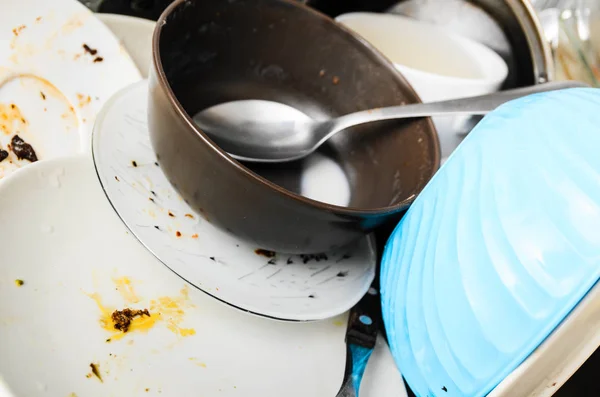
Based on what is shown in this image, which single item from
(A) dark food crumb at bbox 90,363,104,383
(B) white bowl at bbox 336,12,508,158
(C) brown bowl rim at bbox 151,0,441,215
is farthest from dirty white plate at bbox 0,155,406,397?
(B) white bowl at bbox 336,12,508,158

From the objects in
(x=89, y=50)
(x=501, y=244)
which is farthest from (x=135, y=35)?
(x=501, y=244)

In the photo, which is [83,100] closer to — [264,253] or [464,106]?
[264,253]

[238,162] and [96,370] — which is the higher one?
[238,162]

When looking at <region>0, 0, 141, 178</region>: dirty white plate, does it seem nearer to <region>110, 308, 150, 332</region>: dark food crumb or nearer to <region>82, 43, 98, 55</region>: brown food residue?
<region>82, 43, 98, 55</region>: brown food residue

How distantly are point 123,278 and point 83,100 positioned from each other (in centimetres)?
18

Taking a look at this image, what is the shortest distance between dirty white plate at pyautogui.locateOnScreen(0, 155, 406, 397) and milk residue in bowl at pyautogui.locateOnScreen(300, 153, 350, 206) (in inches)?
4.6

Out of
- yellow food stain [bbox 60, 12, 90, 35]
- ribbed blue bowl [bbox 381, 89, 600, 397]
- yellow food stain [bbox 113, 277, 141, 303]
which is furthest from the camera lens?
yellow food stain [bbox 60, 12, 90, 35]

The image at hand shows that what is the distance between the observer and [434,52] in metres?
0.62

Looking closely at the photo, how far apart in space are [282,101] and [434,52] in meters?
0.21

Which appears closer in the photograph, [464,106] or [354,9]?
[464,106]

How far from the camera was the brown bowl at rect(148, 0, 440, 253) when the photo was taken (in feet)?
1.14

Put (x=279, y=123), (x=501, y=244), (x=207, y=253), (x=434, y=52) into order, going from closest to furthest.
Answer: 1. (x=501, y=244)
2. (x=207, y=253)
3. (x=279, y=123)
4. (x=434, y=52)

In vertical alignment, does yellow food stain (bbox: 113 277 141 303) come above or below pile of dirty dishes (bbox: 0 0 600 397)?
below

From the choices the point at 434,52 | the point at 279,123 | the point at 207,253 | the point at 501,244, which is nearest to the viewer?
the point at 501,244
